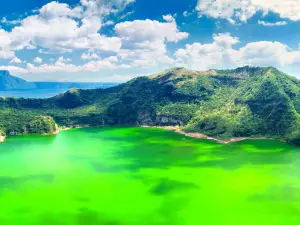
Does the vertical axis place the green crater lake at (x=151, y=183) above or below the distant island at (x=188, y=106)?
below

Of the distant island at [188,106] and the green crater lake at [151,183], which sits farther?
the distant island at [188,106]

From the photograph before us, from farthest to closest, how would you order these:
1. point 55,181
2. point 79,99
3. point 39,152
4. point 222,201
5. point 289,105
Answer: point 79,99 → point 289,105 → point 39,152 → point 55,181 → point 222,201

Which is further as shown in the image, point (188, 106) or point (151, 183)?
point (188, 106)

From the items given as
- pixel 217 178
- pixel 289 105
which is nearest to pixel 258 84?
pixel 289 105

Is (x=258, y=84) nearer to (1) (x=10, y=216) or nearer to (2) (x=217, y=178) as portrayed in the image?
(2) (x=217, y=178)

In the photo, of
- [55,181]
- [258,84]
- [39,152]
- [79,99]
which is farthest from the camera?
[79,99]

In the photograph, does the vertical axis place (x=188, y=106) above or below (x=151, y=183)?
above
